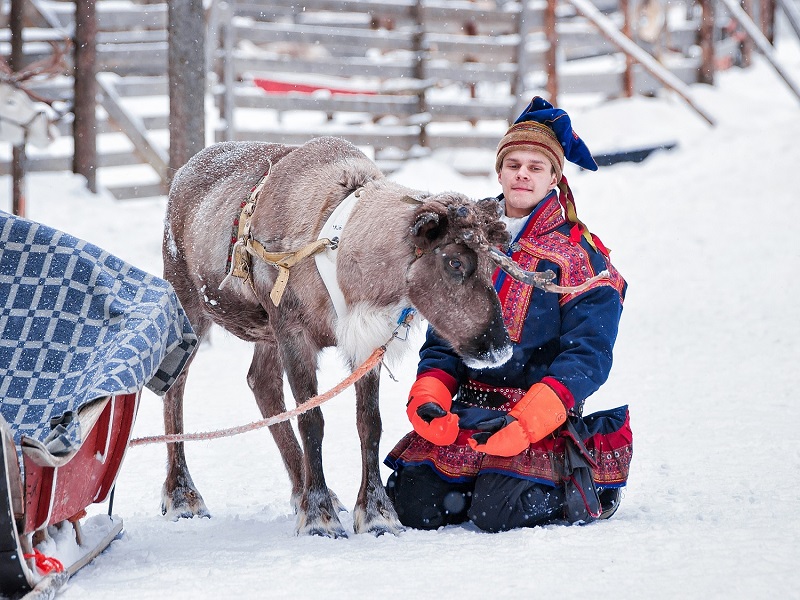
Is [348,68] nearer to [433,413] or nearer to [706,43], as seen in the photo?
[706,43]

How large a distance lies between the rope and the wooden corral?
6643 millimetres

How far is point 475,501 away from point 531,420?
0.39 m

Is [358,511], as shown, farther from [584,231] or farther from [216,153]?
[216,153]

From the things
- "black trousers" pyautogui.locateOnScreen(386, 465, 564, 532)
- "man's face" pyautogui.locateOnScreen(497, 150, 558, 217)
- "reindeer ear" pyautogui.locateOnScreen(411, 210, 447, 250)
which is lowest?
"black trousers" pyautogui.locateOnScreen(386, 465, 564, 532)

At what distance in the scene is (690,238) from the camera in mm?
8922

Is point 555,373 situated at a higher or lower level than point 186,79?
lower

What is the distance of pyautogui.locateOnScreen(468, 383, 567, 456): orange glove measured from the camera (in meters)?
3.10

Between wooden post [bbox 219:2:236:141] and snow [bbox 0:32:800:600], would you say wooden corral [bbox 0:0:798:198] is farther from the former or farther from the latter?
snow [bbox 0:32:800:600]

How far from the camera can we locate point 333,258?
3.43 m

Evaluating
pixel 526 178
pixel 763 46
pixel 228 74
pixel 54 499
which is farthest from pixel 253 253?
pixel 763 46

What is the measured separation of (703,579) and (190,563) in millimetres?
1451

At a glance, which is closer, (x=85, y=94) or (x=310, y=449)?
(x=310, y=449)

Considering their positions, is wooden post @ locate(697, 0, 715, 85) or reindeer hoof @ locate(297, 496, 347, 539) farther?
wooden post @ locate(697, 0, 715, 85)

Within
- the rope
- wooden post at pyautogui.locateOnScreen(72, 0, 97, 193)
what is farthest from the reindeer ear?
wooden post at pyautogui.locateOnScreen(72, 0, 97, 193)
